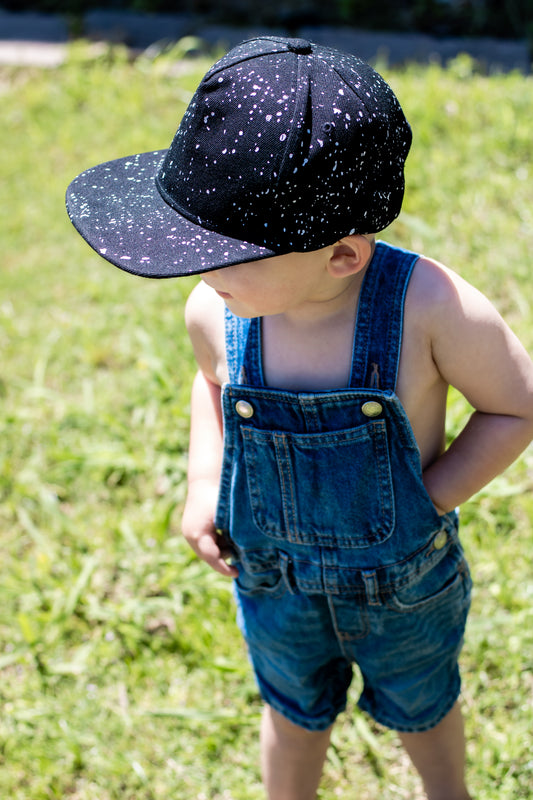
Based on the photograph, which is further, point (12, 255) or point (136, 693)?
point (12, 255)

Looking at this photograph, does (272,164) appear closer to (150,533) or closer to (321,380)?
(321,380)

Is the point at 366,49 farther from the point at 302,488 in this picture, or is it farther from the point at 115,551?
the point at 302,488

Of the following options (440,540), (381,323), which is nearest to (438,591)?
(440,540)

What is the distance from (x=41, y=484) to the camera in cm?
276

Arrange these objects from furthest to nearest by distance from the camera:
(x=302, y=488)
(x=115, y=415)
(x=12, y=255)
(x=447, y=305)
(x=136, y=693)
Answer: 1. (x=12, y=255)
2. (x=115, y=415)
3. (x=136, y=693)
4. (x=302, y=488)
5. (x=447, y=305)

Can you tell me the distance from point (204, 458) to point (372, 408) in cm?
47

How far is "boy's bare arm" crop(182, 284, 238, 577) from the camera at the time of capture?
4.95 feet

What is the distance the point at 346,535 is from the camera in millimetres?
1371

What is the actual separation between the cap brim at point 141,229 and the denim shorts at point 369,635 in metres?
0.59

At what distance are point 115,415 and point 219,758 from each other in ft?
4.37

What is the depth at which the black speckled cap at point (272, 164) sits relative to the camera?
1.06 m

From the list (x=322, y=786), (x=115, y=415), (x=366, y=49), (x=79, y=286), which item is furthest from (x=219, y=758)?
(x=366, y=49)

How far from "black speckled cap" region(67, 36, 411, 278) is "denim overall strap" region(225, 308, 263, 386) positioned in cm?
27

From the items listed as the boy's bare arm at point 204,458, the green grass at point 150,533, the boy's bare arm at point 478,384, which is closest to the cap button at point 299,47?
the boy's bare arm at point 478,384
